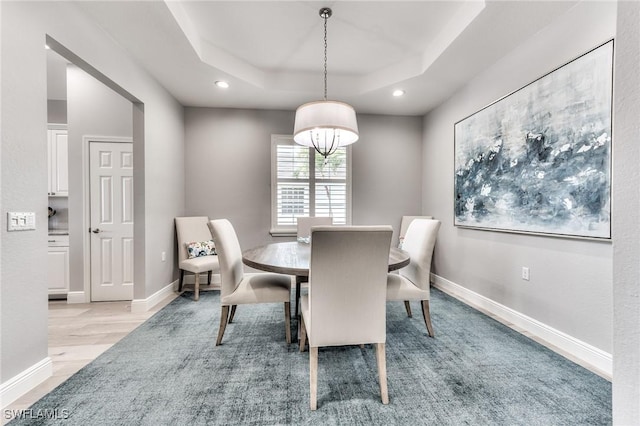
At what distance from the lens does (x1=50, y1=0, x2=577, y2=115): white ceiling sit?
2.08 m

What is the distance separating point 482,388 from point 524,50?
8.70 ft

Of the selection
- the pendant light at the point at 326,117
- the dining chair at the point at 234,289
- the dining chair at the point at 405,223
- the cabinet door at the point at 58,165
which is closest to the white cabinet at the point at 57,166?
the cabinet door at the point at 58,165

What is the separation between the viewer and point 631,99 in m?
0.73

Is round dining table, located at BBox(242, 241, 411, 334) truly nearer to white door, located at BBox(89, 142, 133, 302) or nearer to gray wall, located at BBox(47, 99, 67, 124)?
white door, located at BBox(89, 142, 133, 302)

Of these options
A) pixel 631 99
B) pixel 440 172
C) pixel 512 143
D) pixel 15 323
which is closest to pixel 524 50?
pixel 512 143

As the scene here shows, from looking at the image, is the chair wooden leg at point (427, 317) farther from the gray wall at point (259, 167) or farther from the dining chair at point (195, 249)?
the dining chair at point (195, 249)

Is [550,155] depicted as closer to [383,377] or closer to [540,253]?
[540,253]

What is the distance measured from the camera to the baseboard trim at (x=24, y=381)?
141 cm

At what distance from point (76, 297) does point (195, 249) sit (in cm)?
135

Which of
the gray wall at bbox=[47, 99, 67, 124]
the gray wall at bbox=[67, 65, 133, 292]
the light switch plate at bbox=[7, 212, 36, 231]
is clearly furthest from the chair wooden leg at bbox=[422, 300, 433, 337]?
the gray wall at bbox=[47, 99, 67, 124]

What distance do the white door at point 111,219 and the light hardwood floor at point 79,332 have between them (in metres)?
0.23

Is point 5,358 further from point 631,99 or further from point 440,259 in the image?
point 440,259

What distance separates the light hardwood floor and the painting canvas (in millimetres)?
3512

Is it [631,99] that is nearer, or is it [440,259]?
[631,99]
